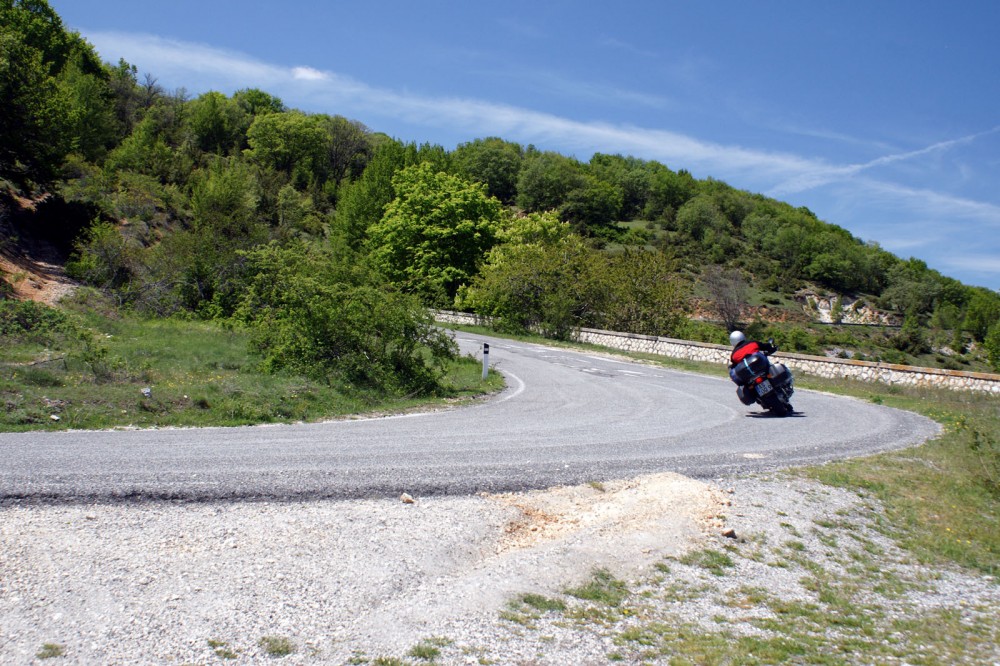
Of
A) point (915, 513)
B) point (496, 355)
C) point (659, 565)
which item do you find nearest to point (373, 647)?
point (659, 565)

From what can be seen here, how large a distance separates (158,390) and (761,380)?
39.1ft

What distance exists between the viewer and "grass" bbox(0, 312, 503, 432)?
11328 millimetres

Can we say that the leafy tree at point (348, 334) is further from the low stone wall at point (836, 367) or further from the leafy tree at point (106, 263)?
the low stone wall at point (836, 367)

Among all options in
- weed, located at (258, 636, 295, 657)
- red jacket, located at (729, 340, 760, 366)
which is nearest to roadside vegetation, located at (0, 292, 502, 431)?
red jacket, located at (729, 340, 760, 366)

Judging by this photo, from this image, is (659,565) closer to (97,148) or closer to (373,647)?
(373,647)

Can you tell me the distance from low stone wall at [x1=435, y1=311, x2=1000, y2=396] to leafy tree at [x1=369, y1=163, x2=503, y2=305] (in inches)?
716

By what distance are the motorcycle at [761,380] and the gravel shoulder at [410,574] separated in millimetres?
6662

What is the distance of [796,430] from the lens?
1345 centimetres

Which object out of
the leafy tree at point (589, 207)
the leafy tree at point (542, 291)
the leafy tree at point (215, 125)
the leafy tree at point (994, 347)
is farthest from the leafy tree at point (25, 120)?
the leafy tree at point (589, 207)

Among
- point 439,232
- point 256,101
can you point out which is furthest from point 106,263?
point 256,101

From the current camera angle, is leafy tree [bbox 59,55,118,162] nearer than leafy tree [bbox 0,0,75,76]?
Yes

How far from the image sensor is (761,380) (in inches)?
579

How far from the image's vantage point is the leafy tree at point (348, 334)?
16.7m

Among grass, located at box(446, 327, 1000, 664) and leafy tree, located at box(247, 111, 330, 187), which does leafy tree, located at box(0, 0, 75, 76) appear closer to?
leafy tree, located at box(247, 111, 330, 187)
